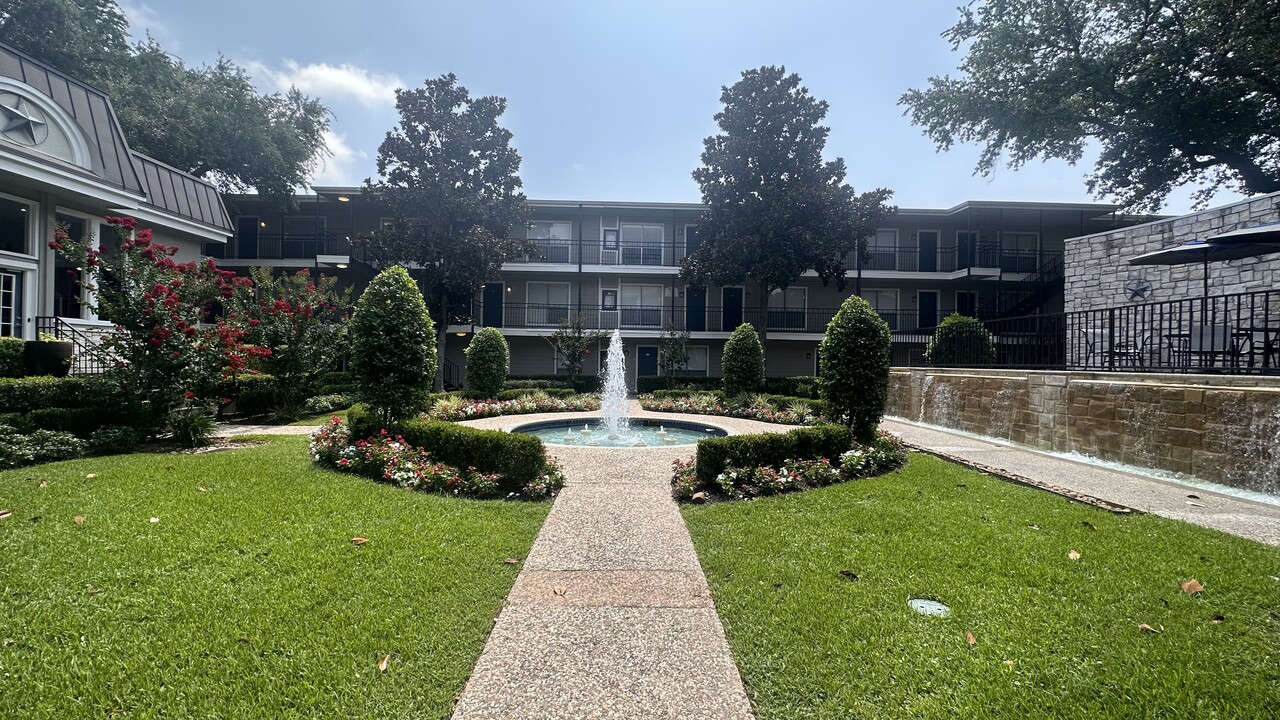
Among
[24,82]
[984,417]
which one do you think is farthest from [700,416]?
[24,82]

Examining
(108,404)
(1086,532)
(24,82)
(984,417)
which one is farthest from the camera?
(24,82)

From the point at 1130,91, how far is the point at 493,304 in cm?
2353

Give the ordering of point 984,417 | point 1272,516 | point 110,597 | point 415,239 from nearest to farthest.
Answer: point 110,597, point 1272,516, point 984,417, point 415,239

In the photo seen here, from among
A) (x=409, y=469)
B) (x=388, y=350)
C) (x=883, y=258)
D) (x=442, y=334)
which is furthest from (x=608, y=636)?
(x=883, y=258)

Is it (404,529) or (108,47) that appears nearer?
(404,529)

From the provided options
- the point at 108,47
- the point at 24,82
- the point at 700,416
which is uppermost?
the point at 108,47

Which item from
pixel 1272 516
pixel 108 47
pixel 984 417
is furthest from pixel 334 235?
pixel 1272 516

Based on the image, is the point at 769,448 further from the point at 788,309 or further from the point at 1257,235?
the point at 788,309

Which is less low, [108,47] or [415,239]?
[108,47]

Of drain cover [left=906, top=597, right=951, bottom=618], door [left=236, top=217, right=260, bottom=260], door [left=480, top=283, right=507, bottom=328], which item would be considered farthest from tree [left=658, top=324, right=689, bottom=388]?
door [left=236, top=217, right=260, bottom=260]

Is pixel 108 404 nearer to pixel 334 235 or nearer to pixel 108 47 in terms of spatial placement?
pixel 334 235

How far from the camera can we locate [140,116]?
765 inches

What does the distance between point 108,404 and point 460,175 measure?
526 inches

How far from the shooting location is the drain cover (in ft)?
9.53
